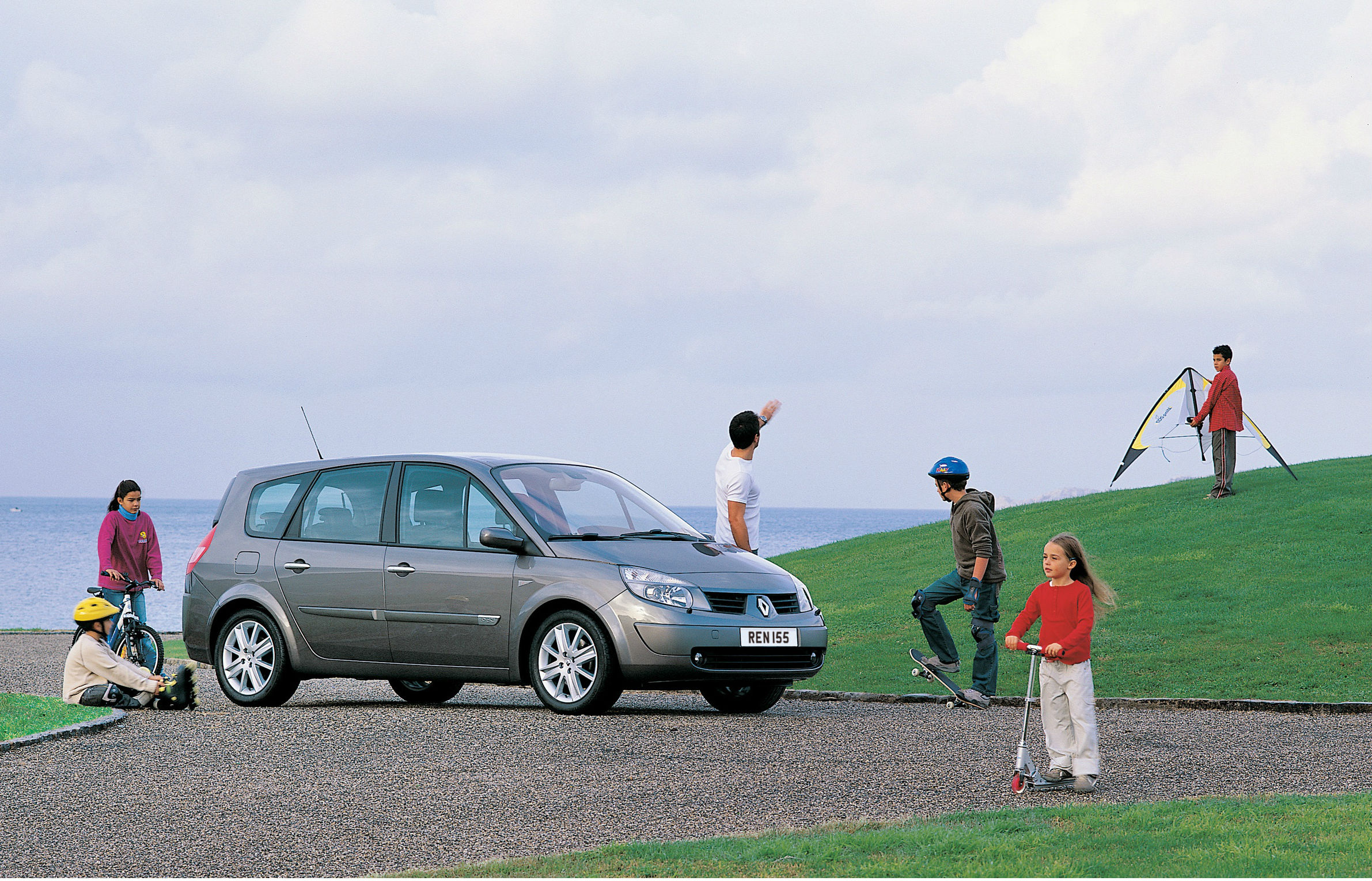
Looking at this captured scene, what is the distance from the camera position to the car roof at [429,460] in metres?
11.6

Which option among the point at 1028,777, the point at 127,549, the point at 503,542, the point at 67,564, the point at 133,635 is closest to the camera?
the point at 1028,777

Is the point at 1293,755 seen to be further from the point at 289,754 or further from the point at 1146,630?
the point at 1146,630

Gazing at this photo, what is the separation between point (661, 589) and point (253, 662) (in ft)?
12.4

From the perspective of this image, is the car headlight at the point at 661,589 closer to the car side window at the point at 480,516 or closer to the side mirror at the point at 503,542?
the side mirror at the point at 503,542

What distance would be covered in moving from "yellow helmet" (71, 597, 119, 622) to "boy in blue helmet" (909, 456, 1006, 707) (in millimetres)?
6402

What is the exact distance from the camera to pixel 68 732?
9969 mm

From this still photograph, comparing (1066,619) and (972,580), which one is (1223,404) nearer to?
(972,580)

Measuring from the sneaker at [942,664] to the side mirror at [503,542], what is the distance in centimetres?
341

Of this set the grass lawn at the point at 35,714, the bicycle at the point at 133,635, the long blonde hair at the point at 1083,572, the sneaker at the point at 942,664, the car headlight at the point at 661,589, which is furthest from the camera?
the bicycle at the point at 133,635

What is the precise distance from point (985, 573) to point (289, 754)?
18.1 feet

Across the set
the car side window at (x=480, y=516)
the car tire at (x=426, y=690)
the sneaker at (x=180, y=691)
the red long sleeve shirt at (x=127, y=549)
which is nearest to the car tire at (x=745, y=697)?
the car side window at (x=480, y=516)

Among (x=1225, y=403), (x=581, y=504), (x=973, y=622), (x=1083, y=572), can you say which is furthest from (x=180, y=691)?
(x=1225, y=403)

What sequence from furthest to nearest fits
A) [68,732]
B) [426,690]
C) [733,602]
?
1. [426,690]
2. [733,602]
3. [68,732]

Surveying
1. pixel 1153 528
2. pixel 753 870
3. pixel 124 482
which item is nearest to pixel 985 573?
pixel 753 870
